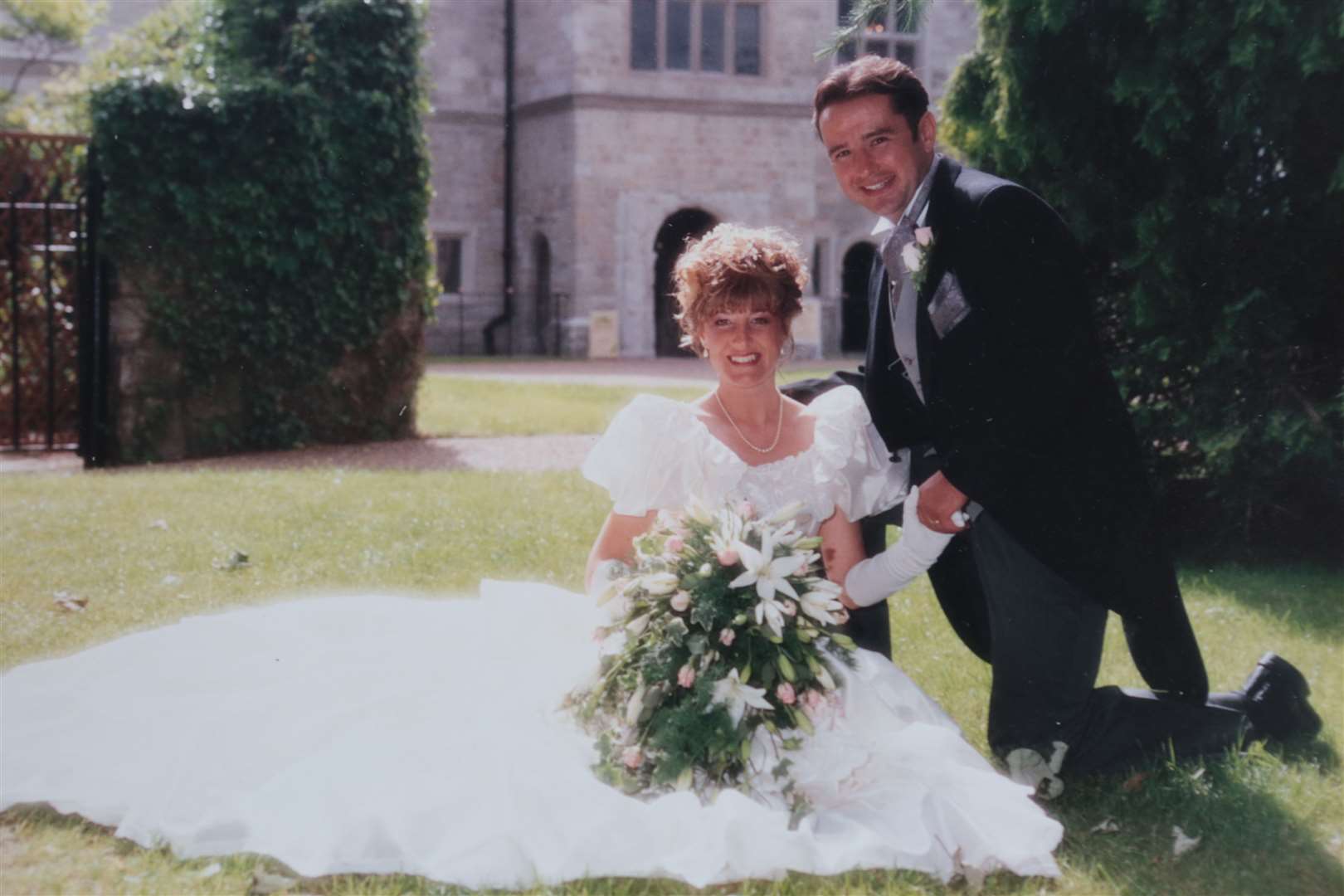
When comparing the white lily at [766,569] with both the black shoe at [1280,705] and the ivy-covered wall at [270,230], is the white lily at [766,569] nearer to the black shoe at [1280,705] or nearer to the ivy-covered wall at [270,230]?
the black shoe at [1280,705]

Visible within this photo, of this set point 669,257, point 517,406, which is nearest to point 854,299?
point 669,257

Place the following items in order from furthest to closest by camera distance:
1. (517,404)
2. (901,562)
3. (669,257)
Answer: (669,257)
(517,404)
(901,562)

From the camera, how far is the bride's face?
12.7ft

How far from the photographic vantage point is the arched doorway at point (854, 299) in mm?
26453

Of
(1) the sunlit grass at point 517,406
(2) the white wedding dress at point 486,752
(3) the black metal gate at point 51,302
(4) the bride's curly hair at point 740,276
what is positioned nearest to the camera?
(2) the white wedding dress at point 486,752

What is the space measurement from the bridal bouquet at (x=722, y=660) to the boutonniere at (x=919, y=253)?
32.8 inches

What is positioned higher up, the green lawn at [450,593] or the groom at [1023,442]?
the groom at [1023,442]

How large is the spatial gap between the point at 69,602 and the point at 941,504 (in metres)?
3.99

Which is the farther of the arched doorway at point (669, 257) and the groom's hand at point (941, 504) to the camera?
the arched doorway at point (669, 257)

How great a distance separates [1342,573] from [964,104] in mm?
3216

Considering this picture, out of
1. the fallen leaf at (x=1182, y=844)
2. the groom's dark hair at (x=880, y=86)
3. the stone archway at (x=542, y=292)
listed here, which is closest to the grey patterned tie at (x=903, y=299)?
the groom's dark hair at (x=880, y=86)

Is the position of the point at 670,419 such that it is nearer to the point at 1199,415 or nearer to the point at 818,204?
the point at 1199,415

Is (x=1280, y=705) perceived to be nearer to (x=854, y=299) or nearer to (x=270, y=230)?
(x=270, y=230)

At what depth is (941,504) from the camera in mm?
3748
